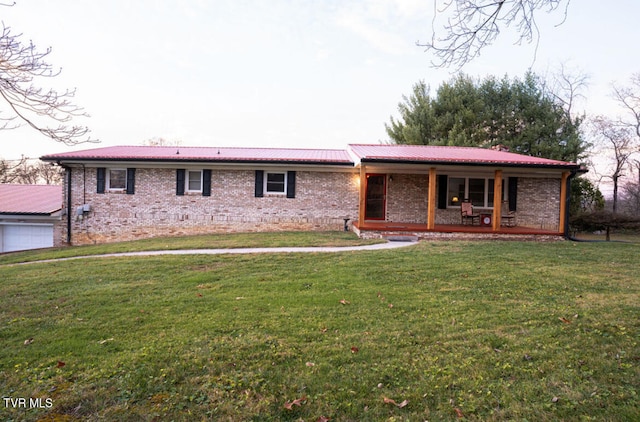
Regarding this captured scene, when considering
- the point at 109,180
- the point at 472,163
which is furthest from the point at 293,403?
the point at 109,180

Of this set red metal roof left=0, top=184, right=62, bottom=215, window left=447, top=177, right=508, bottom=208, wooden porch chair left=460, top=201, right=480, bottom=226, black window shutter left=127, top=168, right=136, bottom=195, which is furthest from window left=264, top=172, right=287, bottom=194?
red metal roof left=0, top=184, right=62, bottom=215

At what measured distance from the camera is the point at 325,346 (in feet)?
11.5

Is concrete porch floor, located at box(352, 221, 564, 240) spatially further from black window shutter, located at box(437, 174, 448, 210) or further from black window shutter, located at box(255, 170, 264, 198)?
black window shutter, located at box(255, 170, 264, 198)

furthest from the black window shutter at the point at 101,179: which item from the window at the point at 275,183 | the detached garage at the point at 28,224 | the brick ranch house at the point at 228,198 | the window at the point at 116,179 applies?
the window at the point at 275,183

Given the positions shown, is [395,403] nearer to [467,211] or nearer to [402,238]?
[402,238]

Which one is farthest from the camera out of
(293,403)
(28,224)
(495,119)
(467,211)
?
(495,119)

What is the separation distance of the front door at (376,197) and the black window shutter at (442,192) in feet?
7.26

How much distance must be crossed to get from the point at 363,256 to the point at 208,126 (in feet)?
70.9

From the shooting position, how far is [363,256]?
8.16m

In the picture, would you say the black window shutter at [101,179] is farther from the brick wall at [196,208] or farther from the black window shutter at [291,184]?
the black window shutter at [291,184]

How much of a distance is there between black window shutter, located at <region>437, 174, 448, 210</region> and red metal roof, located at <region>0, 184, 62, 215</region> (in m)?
16.5

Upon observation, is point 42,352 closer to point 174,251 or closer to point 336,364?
point 336,364

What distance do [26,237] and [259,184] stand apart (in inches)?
435

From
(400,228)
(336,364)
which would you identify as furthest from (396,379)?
(400,228)
